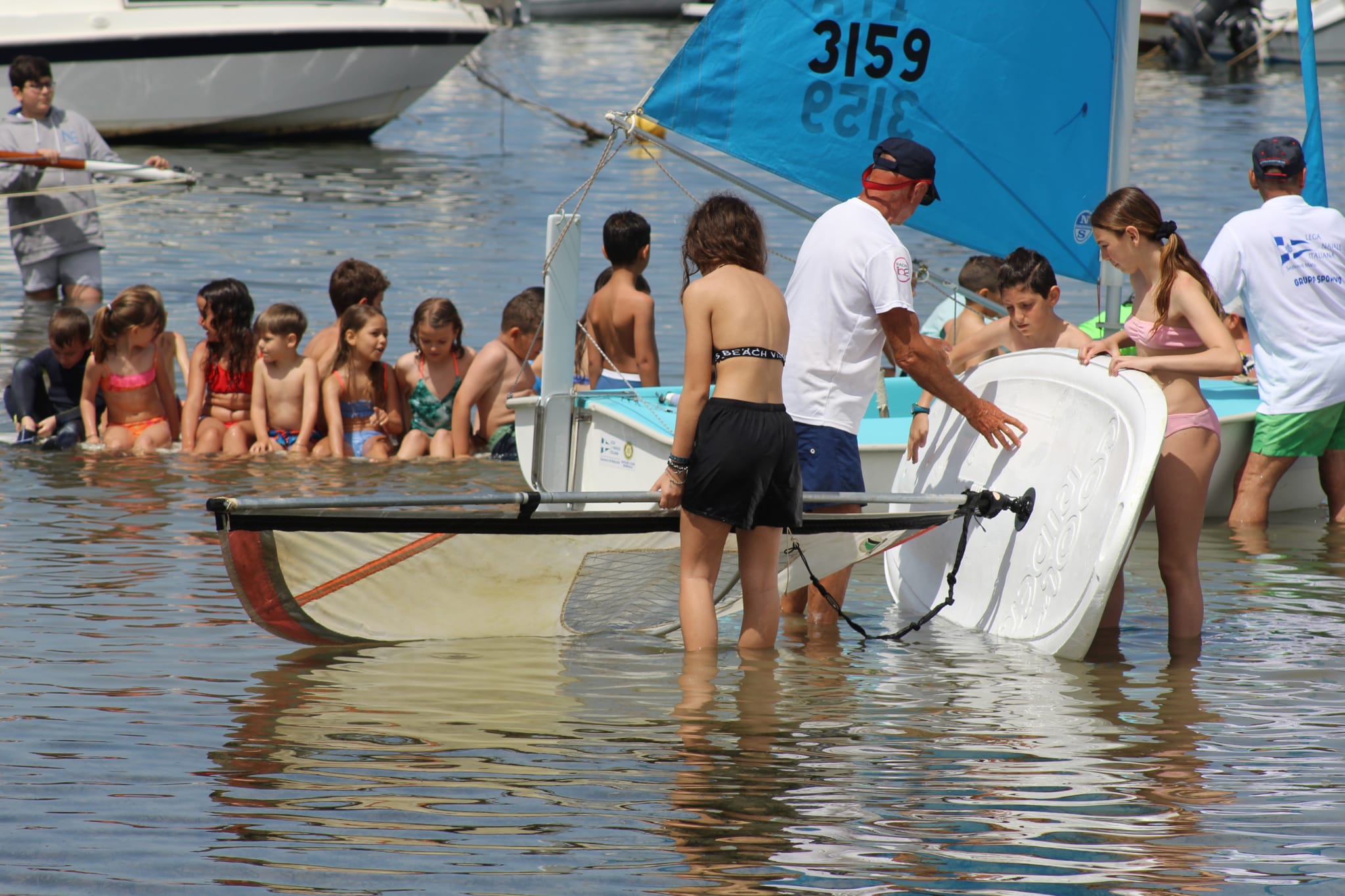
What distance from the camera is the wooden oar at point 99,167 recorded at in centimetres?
1076

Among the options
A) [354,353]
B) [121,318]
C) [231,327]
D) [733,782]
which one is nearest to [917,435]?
[733,782]

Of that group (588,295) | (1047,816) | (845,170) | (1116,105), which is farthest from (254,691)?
(588,295)

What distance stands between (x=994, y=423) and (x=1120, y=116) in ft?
8.84

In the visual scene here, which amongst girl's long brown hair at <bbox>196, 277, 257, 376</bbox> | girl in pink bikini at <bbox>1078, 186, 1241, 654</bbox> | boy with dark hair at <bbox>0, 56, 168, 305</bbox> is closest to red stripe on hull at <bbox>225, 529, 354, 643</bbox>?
girl in pink bikini at <bbox>1078, 186, 1241, 654</bbox>

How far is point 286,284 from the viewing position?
14156 mm

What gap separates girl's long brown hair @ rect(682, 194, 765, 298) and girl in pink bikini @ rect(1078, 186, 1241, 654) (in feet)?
3.75

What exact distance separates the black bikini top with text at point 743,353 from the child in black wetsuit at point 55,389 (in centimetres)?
505

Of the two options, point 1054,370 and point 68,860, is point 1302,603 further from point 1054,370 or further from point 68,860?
point 68,860

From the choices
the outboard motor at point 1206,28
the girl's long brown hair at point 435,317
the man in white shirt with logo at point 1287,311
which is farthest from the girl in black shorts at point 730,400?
the outboard motor at point 1206,28

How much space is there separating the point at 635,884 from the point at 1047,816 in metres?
1.07

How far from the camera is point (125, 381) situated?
28.6 feet

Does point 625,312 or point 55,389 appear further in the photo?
point 55,389

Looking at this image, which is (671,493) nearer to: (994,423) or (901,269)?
(901,269)

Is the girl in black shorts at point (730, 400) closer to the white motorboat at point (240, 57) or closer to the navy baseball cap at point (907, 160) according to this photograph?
the navy baseball cap at point (907, 160)
